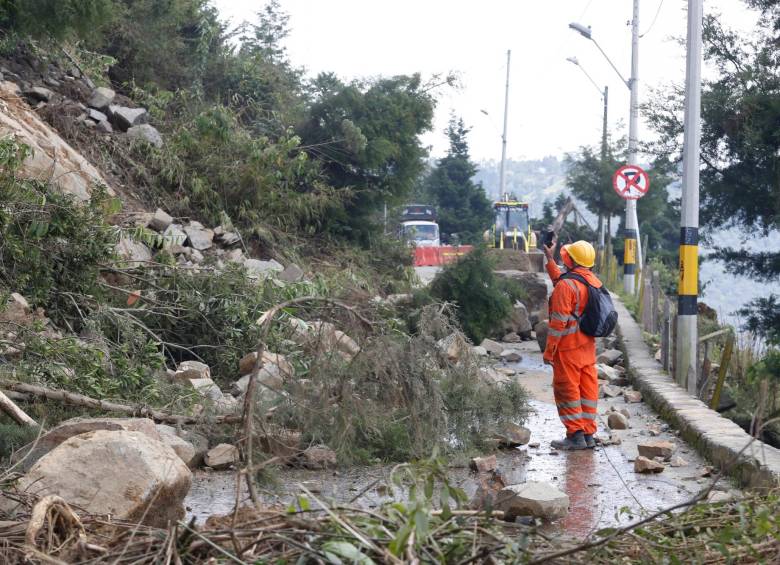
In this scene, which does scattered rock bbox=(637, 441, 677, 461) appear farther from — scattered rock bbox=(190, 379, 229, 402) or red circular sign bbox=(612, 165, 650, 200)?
red circular sign bbox=(612, 165, 650, 200)

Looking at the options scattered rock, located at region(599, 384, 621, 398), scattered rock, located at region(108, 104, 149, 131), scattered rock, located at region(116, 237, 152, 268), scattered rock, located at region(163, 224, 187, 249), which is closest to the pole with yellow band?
scattered rock, located at region(599, 384, 621, 398)

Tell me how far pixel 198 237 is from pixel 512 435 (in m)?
6.76

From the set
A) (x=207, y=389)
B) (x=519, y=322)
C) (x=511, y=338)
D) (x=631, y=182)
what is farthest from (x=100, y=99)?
(x=631, y=182)

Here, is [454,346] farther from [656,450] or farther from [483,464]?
[656,450]

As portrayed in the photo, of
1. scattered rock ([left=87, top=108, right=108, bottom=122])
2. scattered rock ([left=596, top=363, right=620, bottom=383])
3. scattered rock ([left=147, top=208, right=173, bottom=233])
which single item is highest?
scattered rock ([left=87, top=108, right=108, bottom=122])

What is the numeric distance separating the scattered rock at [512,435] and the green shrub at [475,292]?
23.3 feet

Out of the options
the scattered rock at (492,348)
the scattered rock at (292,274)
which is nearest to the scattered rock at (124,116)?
the scattered rock at (292,274)

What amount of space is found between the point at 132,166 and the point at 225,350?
6137 millimetres

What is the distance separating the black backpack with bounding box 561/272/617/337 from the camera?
845 centimetres

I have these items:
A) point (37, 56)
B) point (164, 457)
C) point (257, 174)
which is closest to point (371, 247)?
point (257, 174)

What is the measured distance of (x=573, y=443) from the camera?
839cm

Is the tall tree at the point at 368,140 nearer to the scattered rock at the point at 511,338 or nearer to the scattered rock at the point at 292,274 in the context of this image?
the scattered rock at the point at 511,338

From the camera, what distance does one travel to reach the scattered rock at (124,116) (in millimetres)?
16031

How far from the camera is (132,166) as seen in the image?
15234 mm
